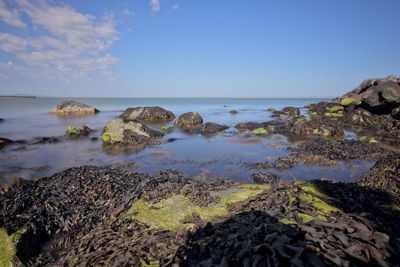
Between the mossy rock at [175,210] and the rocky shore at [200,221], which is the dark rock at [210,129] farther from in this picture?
the mossy rock at [175,210]

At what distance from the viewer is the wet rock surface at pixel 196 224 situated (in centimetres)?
175

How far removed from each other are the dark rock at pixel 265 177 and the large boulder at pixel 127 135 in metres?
6.84

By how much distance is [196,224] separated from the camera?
2959 millimetres

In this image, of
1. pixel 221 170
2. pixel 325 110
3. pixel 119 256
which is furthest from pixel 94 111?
pixel 325 110

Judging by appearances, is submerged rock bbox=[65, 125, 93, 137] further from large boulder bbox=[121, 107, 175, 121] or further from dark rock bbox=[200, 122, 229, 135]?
large boulder bbox=[121, 107, 175, 121]

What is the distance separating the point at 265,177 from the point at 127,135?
336 inches

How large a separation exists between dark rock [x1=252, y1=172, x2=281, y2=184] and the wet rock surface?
4.35 feet

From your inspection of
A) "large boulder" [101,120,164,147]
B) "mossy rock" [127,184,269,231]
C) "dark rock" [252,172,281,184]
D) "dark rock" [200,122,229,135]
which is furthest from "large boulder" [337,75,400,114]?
"mossy rock" [127,184,269,231]

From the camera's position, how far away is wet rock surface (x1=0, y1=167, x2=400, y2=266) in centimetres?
175

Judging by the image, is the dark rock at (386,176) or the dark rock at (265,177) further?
the dark rock at (265,177)

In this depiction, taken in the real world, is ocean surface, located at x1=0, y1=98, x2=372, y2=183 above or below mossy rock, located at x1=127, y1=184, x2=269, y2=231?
below

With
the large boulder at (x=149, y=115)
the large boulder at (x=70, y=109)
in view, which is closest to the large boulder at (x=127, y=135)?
the large boulder at (x=149, y=115)

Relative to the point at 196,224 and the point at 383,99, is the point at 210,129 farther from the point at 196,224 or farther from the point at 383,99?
the point at 383,99

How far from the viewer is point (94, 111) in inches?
1179
